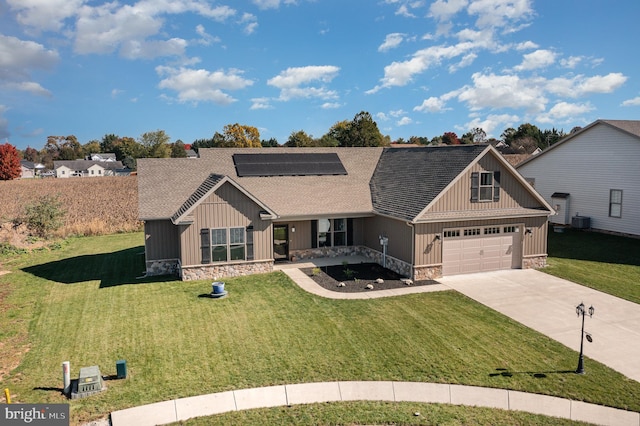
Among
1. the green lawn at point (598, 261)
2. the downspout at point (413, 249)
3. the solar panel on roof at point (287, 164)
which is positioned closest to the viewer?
the green lawn at point (598, 261)

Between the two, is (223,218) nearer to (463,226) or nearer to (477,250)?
(463,226)

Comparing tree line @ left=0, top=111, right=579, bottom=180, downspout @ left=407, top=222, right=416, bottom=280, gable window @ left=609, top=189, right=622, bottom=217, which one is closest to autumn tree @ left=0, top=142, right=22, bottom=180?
tree line @ left=0, top=111, right=579, bottom=180

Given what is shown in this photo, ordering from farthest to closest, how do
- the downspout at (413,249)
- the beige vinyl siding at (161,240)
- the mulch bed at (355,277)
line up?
the beige vinyl siding at (161,240), the downspout at (413,249), the mulch bed at (355,277)

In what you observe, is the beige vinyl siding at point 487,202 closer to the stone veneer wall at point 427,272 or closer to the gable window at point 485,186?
the gable window at point 485,186

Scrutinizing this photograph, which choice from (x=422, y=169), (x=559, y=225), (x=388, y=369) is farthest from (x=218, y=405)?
(x=559, y=225)

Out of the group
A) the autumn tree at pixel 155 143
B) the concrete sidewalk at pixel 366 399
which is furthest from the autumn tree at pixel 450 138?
the concrete sidewalk at pixel 366 399

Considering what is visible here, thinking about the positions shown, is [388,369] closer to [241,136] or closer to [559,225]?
[559,225]
